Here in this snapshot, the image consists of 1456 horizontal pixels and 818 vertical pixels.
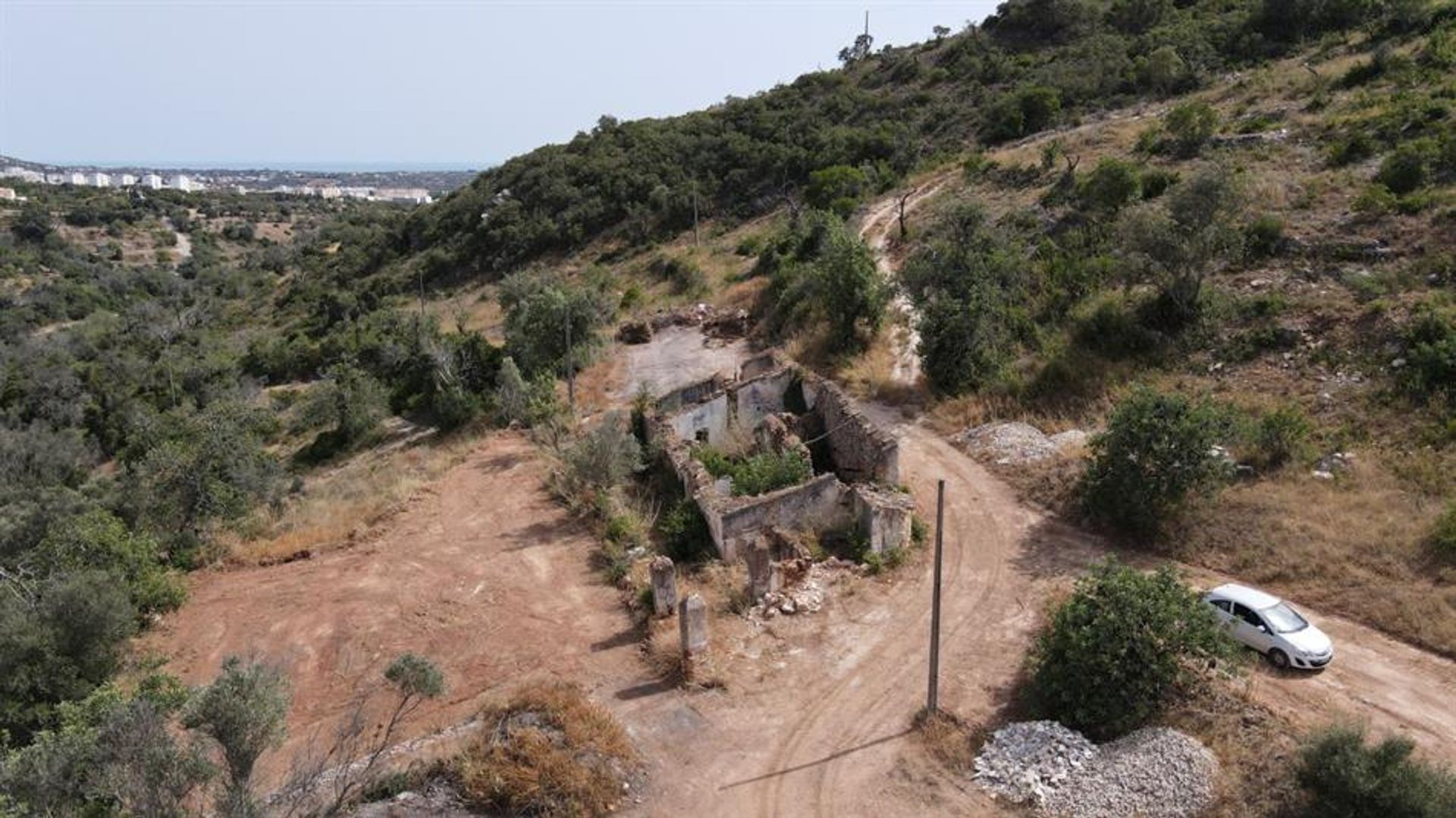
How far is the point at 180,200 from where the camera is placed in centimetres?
10238

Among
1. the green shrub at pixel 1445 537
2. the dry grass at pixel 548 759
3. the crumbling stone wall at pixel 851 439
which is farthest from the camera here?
the crumbling stone wall at pixel 851 439

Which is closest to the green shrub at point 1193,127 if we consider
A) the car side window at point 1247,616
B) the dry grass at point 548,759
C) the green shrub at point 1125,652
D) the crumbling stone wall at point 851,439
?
the crumbling stone wall at point 851,439

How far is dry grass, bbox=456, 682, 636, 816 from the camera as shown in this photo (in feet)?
36.1

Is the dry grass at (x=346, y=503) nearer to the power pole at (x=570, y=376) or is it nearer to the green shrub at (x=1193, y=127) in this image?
the power pole at (x=570, y=376)

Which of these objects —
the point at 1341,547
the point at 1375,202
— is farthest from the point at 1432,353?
the point at 1375,202

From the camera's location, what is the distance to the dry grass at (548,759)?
36.1ft

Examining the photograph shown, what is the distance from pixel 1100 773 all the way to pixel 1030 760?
848mm

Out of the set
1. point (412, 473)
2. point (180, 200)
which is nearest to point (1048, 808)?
point (412, 473)

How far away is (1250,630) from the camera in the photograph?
43.4 ft

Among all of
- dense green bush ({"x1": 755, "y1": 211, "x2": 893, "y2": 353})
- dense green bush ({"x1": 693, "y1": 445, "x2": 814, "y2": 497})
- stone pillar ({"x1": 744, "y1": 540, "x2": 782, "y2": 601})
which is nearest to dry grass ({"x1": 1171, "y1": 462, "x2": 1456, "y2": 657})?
dense green bush ({"x1": 693, "y1": 445, "x2": 814, "y2": 497})

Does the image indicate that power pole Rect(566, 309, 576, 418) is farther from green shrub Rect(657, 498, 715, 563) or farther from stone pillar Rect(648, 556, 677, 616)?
stone pillar Rect(648, 556, 677, 616)

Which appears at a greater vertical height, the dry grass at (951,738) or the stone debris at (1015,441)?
the stone debris at (1015,441)

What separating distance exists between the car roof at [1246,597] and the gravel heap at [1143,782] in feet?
10.5

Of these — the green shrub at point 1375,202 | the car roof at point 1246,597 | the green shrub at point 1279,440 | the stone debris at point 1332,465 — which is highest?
the green shrub at point 1375,202
